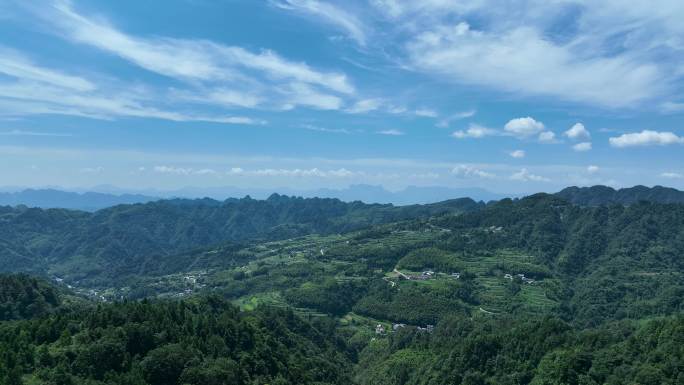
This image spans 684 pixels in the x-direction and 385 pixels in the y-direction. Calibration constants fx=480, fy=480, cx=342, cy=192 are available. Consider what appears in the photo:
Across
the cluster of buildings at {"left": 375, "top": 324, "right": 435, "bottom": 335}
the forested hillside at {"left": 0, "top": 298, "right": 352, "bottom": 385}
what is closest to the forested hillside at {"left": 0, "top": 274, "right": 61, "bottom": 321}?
the forested hillside at {"left": 0, "top": 298, "right": 352, "bottom": 385}

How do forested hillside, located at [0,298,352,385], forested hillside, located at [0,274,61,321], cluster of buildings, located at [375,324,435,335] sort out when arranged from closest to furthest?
forested hillside, located at [0,298,352,385]
forested hillside, located at [0,274,61,321]
cluster of buildings, located at [375,324,435,335]

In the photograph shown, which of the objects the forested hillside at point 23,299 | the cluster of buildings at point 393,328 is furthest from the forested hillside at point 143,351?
the cluster of buildings at point 393,328

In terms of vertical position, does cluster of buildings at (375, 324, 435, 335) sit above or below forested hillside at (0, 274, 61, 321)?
below

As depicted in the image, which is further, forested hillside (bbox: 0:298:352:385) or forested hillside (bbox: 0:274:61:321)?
forested hillside (bbox: 0:274:61:321)

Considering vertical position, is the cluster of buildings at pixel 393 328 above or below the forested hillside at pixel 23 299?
below

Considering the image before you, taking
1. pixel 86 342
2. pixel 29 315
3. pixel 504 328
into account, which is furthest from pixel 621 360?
pixel 29 315

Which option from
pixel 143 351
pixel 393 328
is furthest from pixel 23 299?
pixel 393 328

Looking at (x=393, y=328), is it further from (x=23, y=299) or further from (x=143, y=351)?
(x=143, y=351)

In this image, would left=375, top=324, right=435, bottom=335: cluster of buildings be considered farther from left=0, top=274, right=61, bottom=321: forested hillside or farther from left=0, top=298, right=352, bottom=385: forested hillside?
left=0, top=274, right=61, bottom=321: forested hillside

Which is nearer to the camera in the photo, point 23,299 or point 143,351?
point 143,351

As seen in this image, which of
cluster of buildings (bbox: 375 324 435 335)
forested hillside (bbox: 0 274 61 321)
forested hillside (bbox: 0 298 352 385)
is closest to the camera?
forested hillside (bbox: 0 298 352 385)

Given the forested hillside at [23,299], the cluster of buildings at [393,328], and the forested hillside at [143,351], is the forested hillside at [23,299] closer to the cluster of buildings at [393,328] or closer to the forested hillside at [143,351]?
the forested hillside at [143,351]
